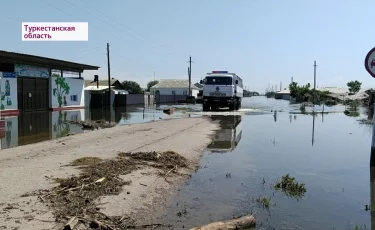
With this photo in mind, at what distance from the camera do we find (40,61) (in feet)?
108

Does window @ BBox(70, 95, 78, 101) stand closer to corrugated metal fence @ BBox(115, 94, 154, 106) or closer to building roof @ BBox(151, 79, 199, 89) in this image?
corrugated metal fence @ BBox(115, 94, 154, 106)

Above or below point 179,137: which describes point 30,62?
above

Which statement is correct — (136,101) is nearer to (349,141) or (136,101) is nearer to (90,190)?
(349,141)

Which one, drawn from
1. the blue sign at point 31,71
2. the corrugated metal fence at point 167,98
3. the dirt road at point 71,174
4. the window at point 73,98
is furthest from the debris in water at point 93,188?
the corrugated metal fence at point 167,98

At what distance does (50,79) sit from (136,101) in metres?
24.1

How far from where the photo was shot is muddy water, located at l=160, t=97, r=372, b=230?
599 centimetres

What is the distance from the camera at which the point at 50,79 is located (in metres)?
36.6

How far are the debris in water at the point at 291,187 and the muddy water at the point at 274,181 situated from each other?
0.55 ft

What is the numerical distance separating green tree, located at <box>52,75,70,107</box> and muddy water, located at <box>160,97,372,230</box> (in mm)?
26824

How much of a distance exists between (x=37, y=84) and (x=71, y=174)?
95.5 ft

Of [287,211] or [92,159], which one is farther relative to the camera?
[92,159]

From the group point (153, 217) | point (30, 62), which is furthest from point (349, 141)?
point (30, 62)

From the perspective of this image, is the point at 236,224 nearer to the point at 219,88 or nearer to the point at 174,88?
the point at 219,88


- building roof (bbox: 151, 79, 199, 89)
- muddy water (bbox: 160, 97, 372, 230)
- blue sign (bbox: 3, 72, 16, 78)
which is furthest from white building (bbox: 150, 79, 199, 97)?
muddy water (bbox: 160, 97, 372, 230)
